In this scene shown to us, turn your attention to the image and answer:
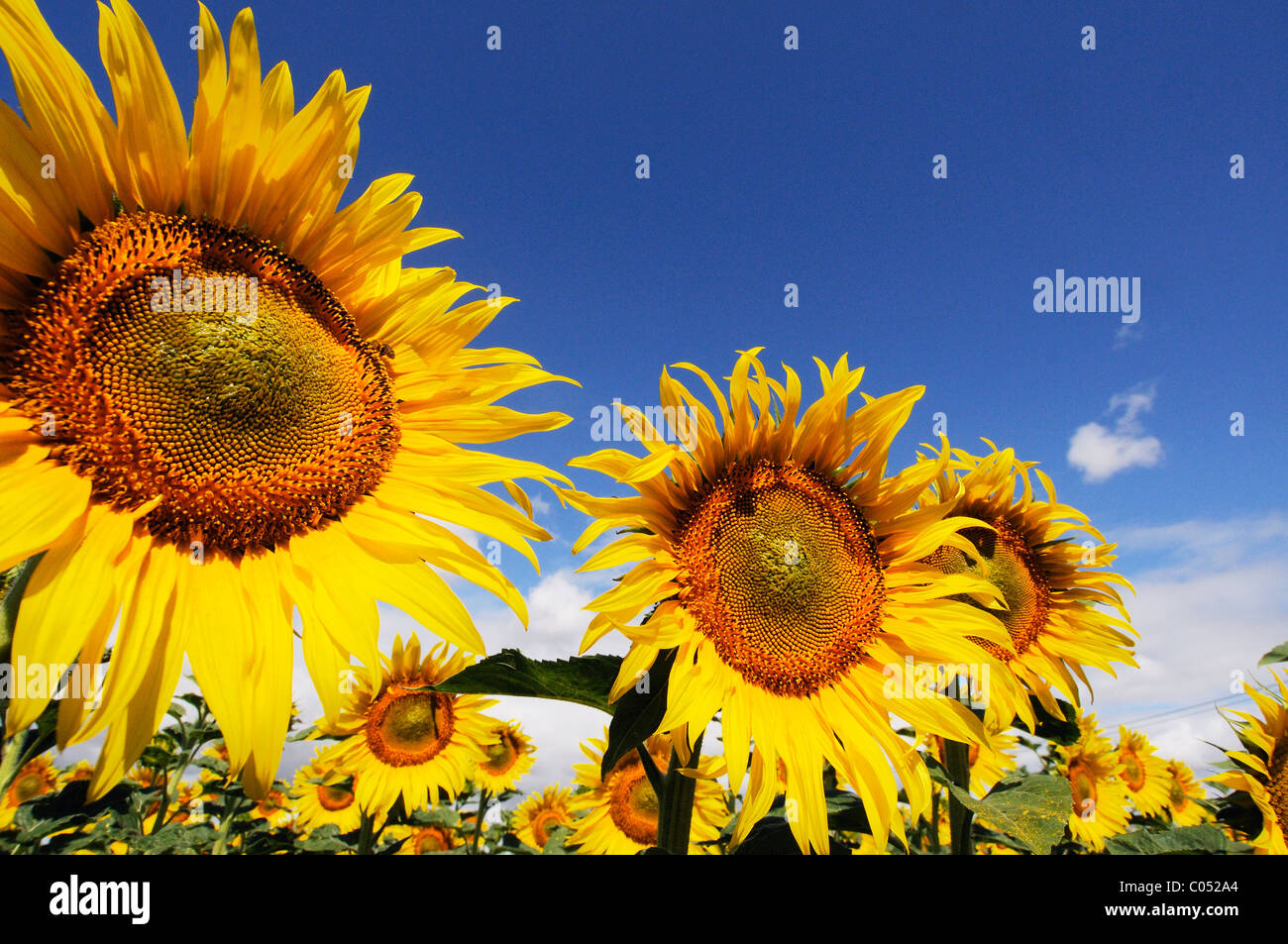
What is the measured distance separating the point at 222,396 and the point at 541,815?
30.9 ft

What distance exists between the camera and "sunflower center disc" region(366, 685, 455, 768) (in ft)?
20.8

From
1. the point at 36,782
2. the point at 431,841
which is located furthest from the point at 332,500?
the point at 36,782

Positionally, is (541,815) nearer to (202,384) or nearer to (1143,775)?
(1143,775)

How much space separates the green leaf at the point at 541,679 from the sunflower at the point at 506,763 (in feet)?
18.7

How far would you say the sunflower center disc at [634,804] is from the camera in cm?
650

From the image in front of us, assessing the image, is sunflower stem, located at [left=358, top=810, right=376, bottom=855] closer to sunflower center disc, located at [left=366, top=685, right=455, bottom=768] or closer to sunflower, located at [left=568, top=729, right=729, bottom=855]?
sunflower center disc, located at [left=366, top=685, right=455, bottom=768]

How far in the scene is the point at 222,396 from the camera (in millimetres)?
1996

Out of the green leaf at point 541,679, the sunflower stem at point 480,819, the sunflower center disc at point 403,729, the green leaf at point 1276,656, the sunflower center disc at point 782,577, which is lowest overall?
the sunflower stem at point 480,819

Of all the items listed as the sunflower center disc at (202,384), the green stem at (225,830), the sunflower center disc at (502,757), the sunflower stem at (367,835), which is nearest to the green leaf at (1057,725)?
the sunflower center disc at (202,384)

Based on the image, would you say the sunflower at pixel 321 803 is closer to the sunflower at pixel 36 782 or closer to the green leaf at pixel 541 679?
the sunflower at pixel 36 782
